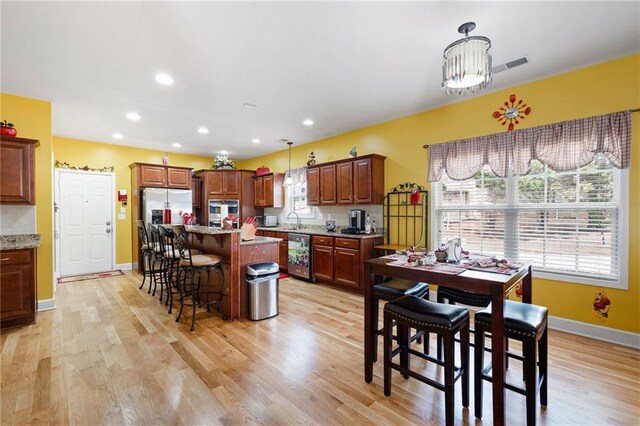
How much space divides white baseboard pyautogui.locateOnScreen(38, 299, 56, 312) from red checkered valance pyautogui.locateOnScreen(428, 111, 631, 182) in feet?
17.7

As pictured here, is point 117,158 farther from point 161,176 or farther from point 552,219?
point 552,219

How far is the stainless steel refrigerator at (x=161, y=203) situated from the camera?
233 inches

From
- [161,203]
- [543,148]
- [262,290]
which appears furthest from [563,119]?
[161,203]

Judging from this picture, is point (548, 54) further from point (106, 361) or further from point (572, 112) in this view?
point (106, 361)

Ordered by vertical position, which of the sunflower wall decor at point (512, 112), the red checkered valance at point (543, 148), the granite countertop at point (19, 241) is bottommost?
the granite countertop at point (19, 241)

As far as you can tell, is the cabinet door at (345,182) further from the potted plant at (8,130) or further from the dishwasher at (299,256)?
the potted plant at (8,130)

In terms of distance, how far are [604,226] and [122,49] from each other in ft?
16.1

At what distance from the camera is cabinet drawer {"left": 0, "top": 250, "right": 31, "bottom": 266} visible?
123 inches

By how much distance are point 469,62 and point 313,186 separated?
3.91 m

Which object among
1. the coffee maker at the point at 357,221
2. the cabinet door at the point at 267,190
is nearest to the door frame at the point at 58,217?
the cabinet door at the point at 267,190

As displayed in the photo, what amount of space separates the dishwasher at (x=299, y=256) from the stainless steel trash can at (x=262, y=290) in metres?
1.65

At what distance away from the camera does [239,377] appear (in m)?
2.28

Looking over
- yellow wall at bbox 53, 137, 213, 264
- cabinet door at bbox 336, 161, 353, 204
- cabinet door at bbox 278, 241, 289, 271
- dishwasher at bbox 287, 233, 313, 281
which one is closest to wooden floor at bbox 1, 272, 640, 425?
dishwasher at bbox 287, 233, 313, 281

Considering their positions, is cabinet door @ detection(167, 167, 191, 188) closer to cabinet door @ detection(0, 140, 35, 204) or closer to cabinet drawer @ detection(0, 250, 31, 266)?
cabinet door @ detection(0, 140, 35, 204)
